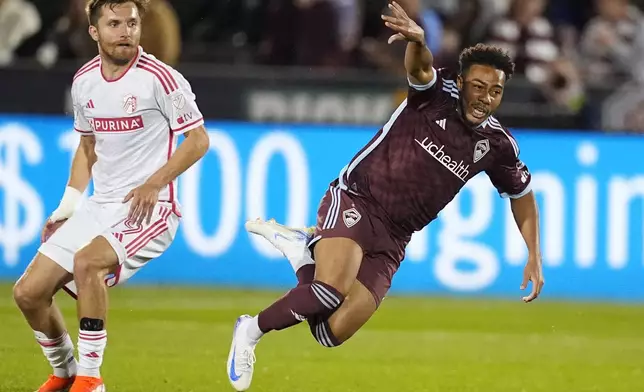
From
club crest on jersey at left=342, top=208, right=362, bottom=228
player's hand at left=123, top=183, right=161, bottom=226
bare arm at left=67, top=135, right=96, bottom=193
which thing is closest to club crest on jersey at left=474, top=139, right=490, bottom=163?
club crest on jersey at left=342, top=208, right=362, bottom=228

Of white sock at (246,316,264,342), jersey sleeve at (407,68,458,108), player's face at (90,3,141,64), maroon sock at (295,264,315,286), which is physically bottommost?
white sock at (246,316,264,342)

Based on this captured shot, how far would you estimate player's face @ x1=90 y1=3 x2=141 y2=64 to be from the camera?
24.5ft

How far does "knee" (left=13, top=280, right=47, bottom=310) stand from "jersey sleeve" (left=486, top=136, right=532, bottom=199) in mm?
2674

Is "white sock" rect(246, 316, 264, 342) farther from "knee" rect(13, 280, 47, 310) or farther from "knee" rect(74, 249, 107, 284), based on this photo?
"knee" rect(13, 280, 47, 310)

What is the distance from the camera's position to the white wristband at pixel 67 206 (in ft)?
25.6

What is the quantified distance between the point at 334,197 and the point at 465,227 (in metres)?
5.78

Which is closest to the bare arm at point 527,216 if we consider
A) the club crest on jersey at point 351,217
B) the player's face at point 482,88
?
the player's face at point 482,88

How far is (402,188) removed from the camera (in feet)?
26.0

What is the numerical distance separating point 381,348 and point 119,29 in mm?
Answer: 3922

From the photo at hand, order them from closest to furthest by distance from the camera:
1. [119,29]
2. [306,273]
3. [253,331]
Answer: [119,29], [253,331], [306,273]

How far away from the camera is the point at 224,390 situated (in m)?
8.01

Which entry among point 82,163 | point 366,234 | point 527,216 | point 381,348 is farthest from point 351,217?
point 381,348

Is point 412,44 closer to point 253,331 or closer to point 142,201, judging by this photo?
point 142,201

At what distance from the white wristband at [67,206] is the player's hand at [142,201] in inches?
26.6
